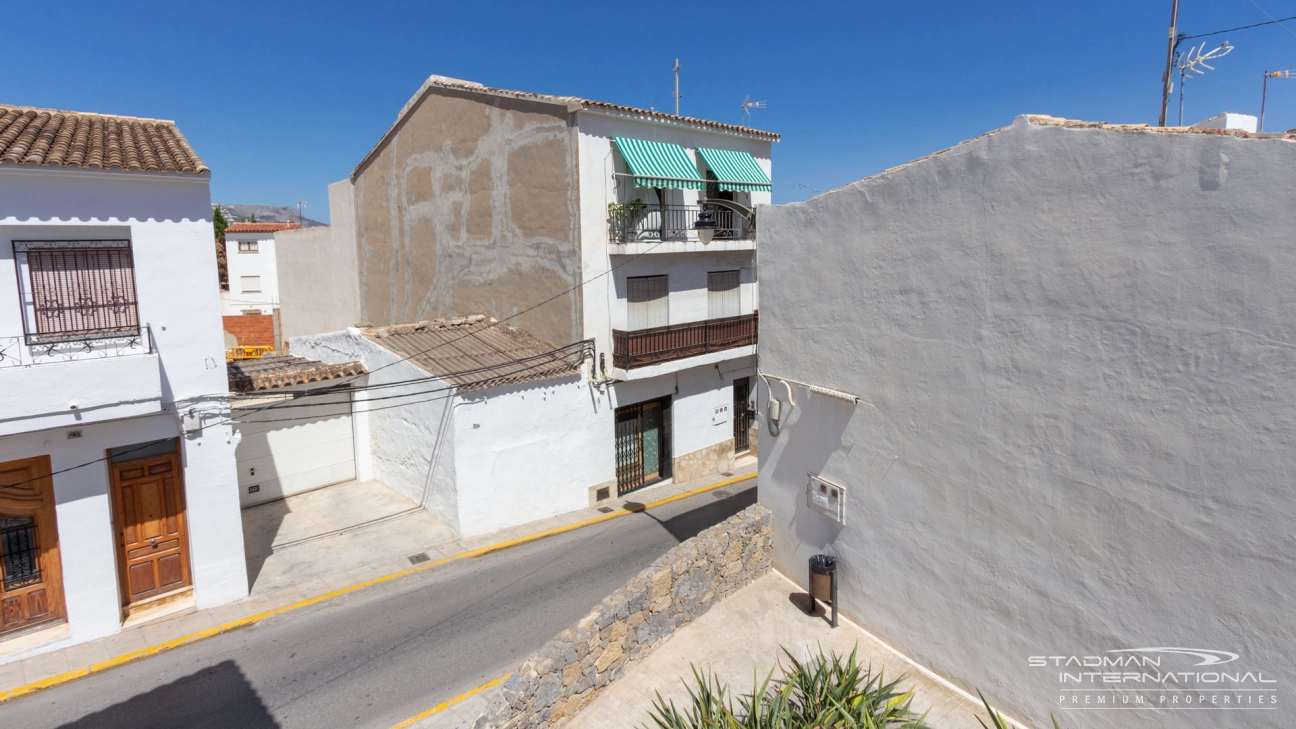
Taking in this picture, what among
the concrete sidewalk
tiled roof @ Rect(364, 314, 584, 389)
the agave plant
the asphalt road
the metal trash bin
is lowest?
the asphalt road

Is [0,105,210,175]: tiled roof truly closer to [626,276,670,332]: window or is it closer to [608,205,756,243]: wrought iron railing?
[608,205,756,243]: wrought iron railing

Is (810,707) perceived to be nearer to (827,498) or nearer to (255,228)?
(827,498)

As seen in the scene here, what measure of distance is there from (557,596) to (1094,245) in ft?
30.5

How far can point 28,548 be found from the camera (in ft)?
33.9

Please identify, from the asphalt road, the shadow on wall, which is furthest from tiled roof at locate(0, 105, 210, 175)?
the shadow on wall

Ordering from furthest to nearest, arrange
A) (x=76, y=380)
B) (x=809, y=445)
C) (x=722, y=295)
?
(x=722, y=295), (x=809, y=445), (x=76, y=380)

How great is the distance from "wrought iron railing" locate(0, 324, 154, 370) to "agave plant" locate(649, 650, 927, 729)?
30.4 feet

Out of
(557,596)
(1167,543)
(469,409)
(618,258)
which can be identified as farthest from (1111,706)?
(618,258)

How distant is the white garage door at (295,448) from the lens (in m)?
15.5

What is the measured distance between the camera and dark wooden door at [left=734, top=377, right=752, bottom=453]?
2066 centimetres

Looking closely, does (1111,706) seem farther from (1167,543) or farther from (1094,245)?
(1094,245)

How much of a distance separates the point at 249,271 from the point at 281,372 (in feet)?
83.6

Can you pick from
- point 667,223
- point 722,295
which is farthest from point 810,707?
point 722,295

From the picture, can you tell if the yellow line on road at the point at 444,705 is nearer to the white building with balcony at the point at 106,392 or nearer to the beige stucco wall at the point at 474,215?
the white building with balcony at the point at 106,392
